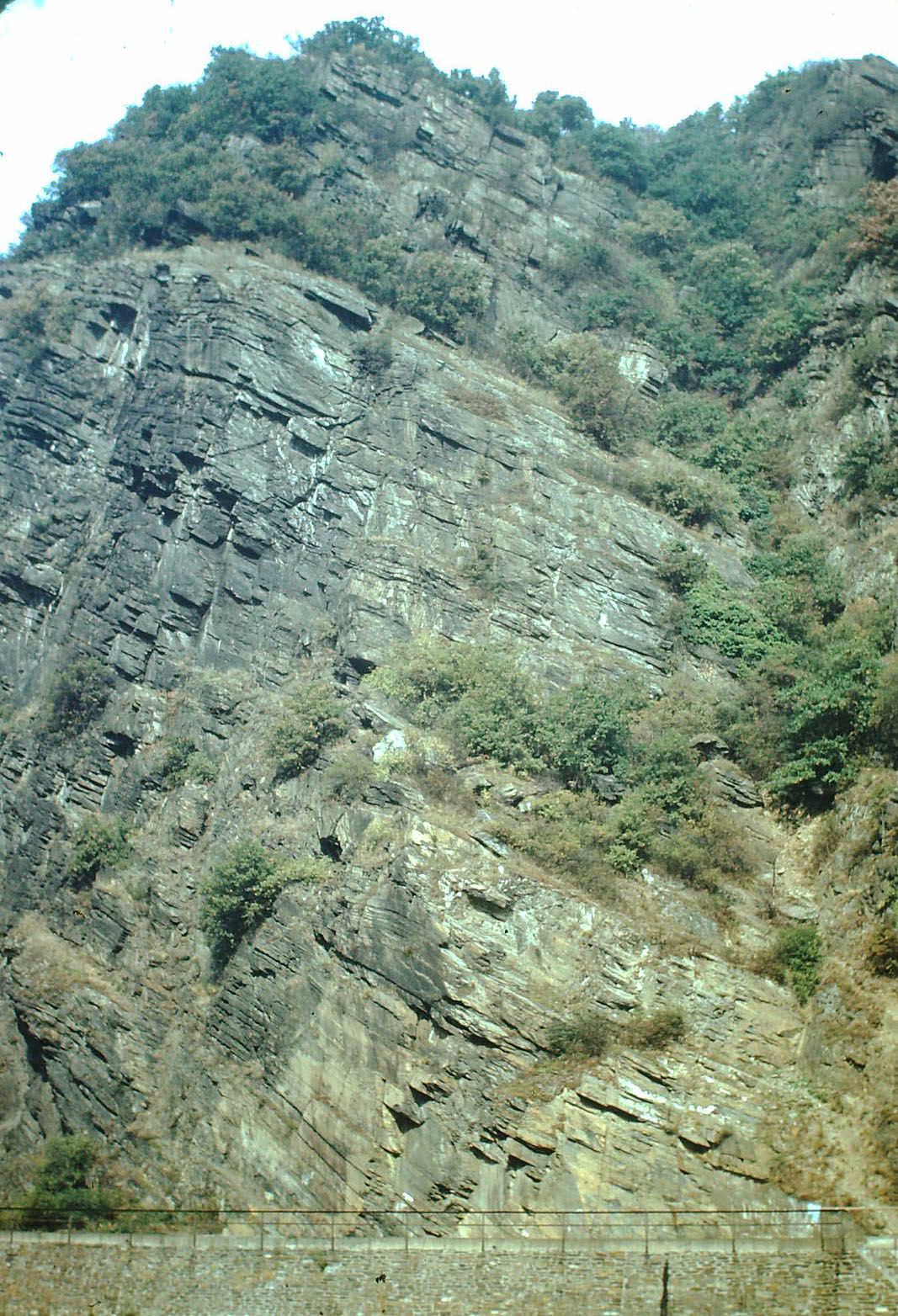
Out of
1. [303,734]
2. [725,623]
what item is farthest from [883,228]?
[303,734]

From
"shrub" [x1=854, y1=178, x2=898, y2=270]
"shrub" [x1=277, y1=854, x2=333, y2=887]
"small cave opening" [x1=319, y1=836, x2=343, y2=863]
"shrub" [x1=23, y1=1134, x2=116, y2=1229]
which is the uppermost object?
"shrub" [x1=854, y1=178, x2=898, y2=270]

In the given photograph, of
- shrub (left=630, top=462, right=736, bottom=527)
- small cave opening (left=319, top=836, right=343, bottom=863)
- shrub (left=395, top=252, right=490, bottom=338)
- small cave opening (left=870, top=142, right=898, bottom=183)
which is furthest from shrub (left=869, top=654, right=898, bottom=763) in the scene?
small cave opening (left=870, top=142, right=898, bottom=183)

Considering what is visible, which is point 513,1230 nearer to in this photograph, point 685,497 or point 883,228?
point 685,497

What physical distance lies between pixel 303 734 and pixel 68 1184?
939 centimetres

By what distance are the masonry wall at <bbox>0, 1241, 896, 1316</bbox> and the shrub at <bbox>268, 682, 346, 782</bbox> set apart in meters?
10.4

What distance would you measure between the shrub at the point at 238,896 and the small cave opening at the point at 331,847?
3.06 ft

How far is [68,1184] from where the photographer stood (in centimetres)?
1945

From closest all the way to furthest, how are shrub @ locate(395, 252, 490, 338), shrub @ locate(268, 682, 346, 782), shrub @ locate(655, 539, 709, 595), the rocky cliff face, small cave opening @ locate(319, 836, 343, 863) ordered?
the rocky cliff face < small cave opening @ locate(319, 836, 343, 863) < shrub @ locate(268, 682, 346, 782) < shrub @ locate(655, 539, 709, 595) < shrub @ locate(395, 252, 490, 338)

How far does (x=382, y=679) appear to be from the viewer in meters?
23.7

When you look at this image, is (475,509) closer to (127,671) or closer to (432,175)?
(127,671)

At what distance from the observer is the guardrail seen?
44.8 ft

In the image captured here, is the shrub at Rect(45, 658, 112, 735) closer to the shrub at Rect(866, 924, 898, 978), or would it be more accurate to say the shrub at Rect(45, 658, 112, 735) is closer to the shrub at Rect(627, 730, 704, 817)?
the shrub at Rect(627, 730, 704, 817)

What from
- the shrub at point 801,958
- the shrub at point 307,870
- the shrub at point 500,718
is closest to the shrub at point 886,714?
the shrub at point 801,958

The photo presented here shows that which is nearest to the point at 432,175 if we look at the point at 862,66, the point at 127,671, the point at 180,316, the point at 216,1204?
the point at 180,316
